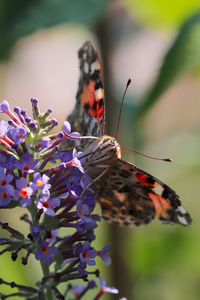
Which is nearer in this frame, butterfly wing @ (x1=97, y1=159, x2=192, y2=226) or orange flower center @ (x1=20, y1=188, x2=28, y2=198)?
orange flower center @ (x1=20, y1=188, x2=28, y2=198)

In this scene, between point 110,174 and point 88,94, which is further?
point 88,94

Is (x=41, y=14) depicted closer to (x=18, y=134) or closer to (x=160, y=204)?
(x=18, y=134)

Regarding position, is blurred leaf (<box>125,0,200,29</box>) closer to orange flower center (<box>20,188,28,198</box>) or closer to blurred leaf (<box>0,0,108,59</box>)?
blurred leaf (<box>0,0,108,59</box>)

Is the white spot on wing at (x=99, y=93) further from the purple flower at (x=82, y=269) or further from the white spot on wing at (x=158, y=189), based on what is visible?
the purple flower at (x=82, y=269)

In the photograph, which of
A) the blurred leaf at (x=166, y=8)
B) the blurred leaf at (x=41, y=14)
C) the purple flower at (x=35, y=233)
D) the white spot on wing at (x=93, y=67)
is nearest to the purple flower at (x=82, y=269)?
the purple flower at (x=35, y=233)

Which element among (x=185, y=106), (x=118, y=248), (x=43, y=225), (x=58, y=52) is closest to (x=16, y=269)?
(x=118, y=248)

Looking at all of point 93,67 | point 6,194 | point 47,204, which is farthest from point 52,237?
point 93,67

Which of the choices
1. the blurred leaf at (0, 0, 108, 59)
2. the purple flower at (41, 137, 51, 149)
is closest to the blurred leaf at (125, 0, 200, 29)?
the blurred leaf at (0, 0, 108, 59)
